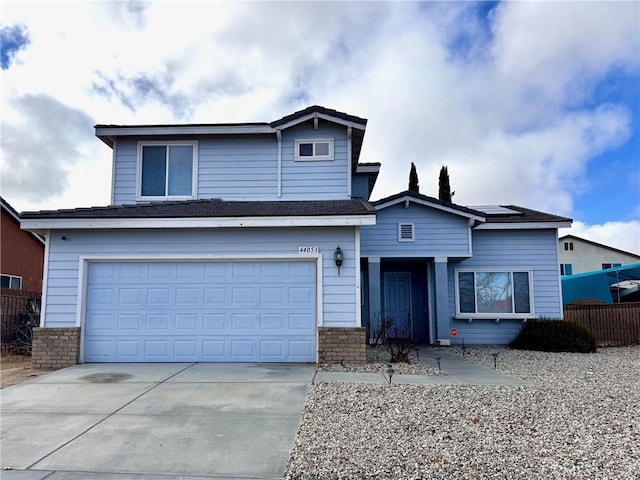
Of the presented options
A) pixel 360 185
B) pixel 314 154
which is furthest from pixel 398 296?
pixel 314 154

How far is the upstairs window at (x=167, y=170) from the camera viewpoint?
1198cm

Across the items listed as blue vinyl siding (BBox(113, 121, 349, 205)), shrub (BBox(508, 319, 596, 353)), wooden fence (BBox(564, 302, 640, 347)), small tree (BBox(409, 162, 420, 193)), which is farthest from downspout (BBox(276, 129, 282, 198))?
small tree (BBox(409, 162, 420, 193))

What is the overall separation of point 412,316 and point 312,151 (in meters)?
6.26

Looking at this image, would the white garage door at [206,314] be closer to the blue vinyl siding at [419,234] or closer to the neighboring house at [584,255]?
the blue vinyl siding at [419,234]

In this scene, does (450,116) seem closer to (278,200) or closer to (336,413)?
(278,200)

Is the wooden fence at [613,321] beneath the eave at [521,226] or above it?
beneath

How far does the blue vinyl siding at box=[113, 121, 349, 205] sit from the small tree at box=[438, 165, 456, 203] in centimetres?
1527

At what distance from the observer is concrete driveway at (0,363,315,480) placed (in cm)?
418

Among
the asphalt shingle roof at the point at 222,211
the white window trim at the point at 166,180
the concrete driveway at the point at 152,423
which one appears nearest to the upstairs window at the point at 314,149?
the asphalt shingle roof at the point at 222,211

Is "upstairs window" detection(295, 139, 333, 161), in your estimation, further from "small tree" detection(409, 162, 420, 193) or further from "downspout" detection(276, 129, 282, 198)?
"small tree" detection(409, 162, 420, 193)

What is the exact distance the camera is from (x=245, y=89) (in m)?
13.4

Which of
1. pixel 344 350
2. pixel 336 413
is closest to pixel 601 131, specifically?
pixel 344 350

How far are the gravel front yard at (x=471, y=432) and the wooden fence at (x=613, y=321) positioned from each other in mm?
7101

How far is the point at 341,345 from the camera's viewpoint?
29.5 ft
